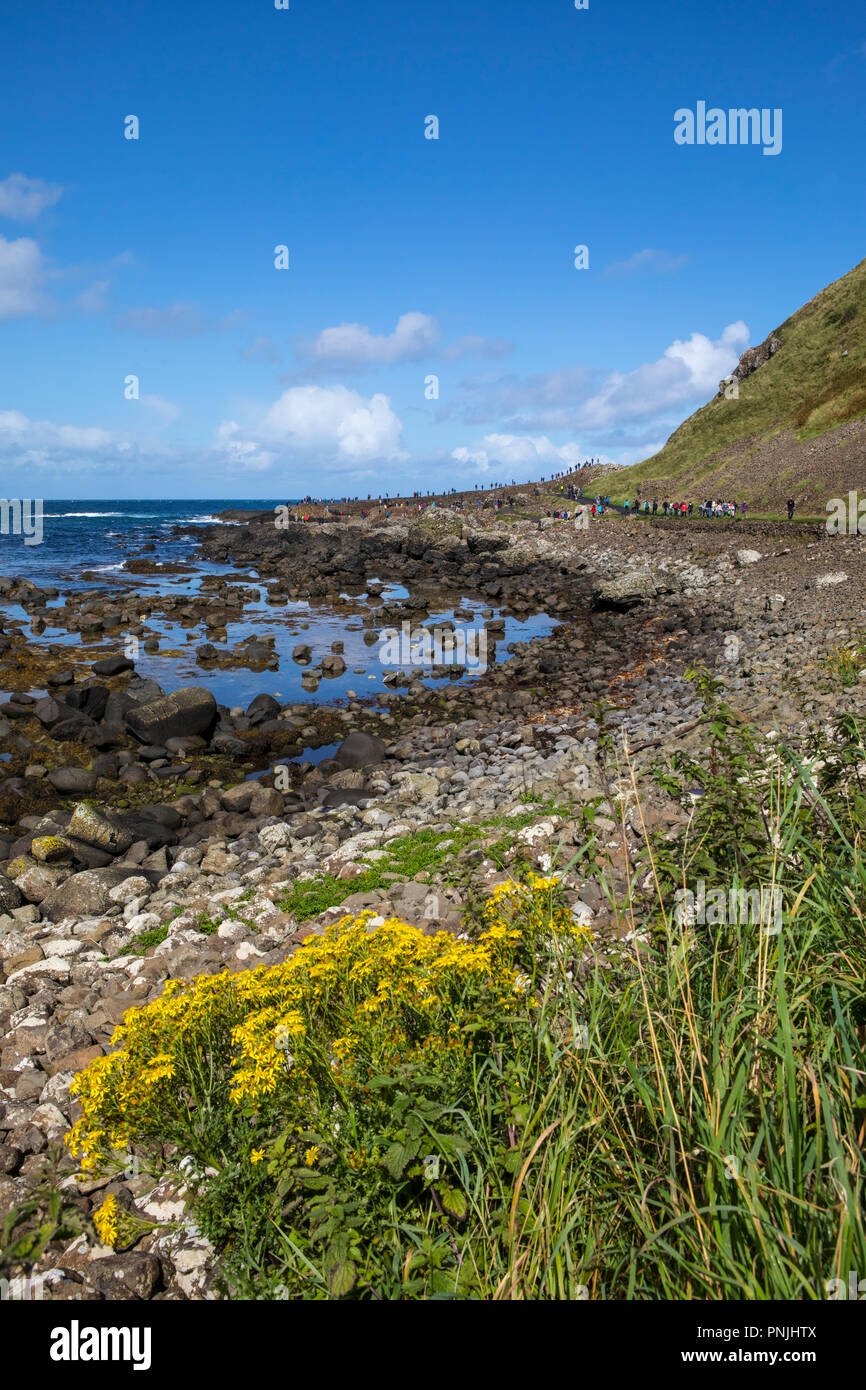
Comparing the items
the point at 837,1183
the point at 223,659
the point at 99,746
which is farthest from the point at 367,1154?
the point at 223,659

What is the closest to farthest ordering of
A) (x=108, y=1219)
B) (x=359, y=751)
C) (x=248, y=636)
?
(x=108, y=1219)
(x=359, y=751)
(x=248, y=636)

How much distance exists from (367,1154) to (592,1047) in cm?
96

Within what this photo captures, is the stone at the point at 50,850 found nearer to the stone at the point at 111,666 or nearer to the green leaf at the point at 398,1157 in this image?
the green leaf at the point at 398,1157

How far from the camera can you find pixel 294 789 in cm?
1362

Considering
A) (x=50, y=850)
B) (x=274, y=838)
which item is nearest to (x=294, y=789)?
(x=274, y=838)

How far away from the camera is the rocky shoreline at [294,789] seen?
16.4 ft

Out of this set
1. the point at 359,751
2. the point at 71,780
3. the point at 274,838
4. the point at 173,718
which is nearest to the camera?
the point at 274,838

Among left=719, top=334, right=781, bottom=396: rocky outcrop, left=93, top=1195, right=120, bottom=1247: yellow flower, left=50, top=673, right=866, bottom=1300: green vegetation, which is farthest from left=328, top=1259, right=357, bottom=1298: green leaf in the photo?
left=719, top=334, right=781, bottom=396: rocky outcrop

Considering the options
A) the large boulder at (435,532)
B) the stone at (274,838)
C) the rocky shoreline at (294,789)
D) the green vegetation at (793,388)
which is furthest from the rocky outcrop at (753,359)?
the stone at (274,838)

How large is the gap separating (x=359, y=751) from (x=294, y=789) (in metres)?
1.89

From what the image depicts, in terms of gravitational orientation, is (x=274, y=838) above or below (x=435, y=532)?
below

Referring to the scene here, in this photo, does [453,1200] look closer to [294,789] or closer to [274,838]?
[274,838]

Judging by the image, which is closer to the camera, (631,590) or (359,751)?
(359,751)
